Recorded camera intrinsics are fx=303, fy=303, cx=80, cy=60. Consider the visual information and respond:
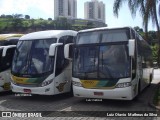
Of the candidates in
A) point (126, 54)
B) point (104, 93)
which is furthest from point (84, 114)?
point (126, 54)

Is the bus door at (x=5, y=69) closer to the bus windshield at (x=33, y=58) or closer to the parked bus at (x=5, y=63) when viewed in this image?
the parked bus at (x=5, y=63)

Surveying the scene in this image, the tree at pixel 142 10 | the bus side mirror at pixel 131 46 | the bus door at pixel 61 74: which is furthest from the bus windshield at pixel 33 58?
the tree at pixel 142 10

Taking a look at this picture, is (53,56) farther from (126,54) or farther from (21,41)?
(126,54)

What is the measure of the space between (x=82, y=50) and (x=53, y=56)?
4.29 ft

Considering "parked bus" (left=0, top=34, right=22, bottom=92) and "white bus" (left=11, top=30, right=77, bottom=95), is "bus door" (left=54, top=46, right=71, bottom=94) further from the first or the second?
"parked bus" (left=0, top=34, right=22, bottom=92)

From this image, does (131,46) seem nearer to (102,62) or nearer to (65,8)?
(102,62)

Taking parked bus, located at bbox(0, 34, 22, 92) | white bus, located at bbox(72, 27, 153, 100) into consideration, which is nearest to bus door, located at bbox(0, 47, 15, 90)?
parked bus, located at bbox(0, 34, 22, 92)

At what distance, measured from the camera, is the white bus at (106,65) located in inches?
410

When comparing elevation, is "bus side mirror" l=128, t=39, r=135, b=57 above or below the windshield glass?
above

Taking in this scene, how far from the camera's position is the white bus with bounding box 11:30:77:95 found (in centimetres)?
1180

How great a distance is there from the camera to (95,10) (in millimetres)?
77500

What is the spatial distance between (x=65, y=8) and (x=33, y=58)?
8347 cm

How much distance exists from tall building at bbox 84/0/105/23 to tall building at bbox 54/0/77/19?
1477 cm

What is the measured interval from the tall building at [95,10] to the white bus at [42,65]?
201 feet
